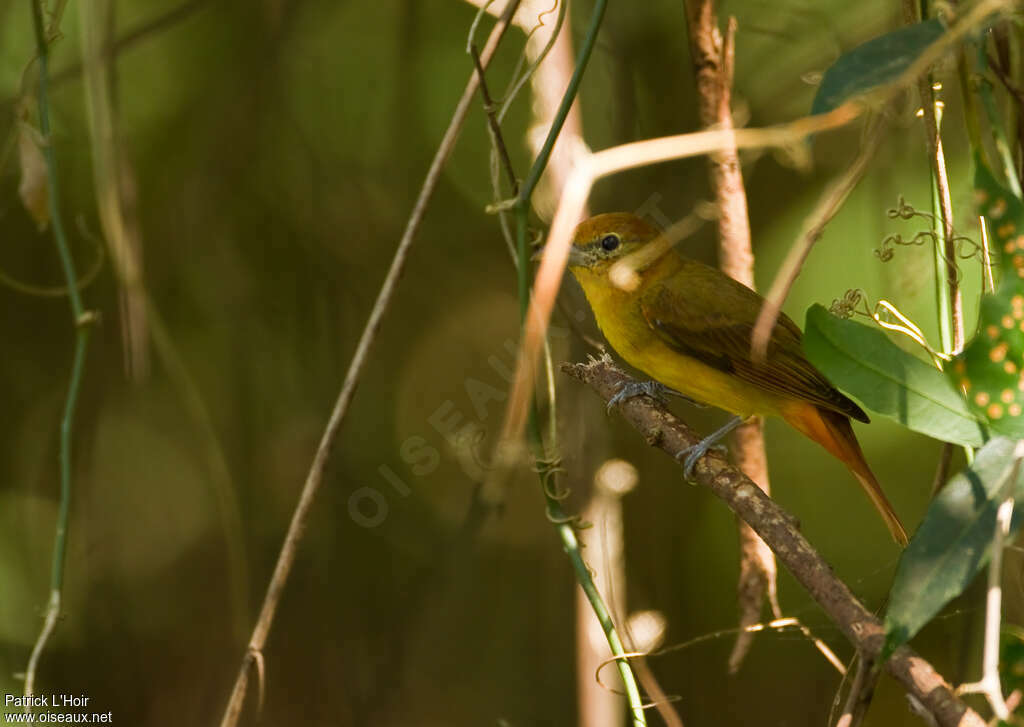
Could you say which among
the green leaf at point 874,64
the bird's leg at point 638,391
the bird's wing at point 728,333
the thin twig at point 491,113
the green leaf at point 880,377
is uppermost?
the thin twig at point 491,113

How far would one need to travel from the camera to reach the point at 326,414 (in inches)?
108

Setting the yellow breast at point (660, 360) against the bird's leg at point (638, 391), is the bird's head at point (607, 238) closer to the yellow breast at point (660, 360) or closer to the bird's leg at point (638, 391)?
the yellow breast at point (660, 360)

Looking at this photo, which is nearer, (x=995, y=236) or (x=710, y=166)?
(x=995, y=236)

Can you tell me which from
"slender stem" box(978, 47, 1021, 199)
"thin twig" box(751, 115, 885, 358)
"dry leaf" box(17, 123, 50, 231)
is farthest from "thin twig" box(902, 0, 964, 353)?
"dry leaf" box(17, 123, 50, 231)

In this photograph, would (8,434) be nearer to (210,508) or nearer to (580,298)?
(210,508)

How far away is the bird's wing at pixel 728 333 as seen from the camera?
5.68ft

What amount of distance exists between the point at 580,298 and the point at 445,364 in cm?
56

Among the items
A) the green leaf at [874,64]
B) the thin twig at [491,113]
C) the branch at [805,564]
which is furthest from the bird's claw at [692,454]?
the green leaf at [874,64]

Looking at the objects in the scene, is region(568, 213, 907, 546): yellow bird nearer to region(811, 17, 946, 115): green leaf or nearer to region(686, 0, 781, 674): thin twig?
region(686, 0, 781, 674): thin twig

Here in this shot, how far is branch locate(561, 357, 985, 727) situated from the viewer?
813 millimetres

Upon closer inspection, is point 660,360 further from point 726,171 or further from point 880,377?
point 880,377

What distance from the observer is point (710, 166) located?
5.67 ft

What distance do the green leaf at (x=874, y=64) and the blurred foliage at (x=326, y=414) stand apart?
64.8 inches

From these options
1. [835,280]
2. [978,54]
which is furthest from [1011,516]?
[835,280]
